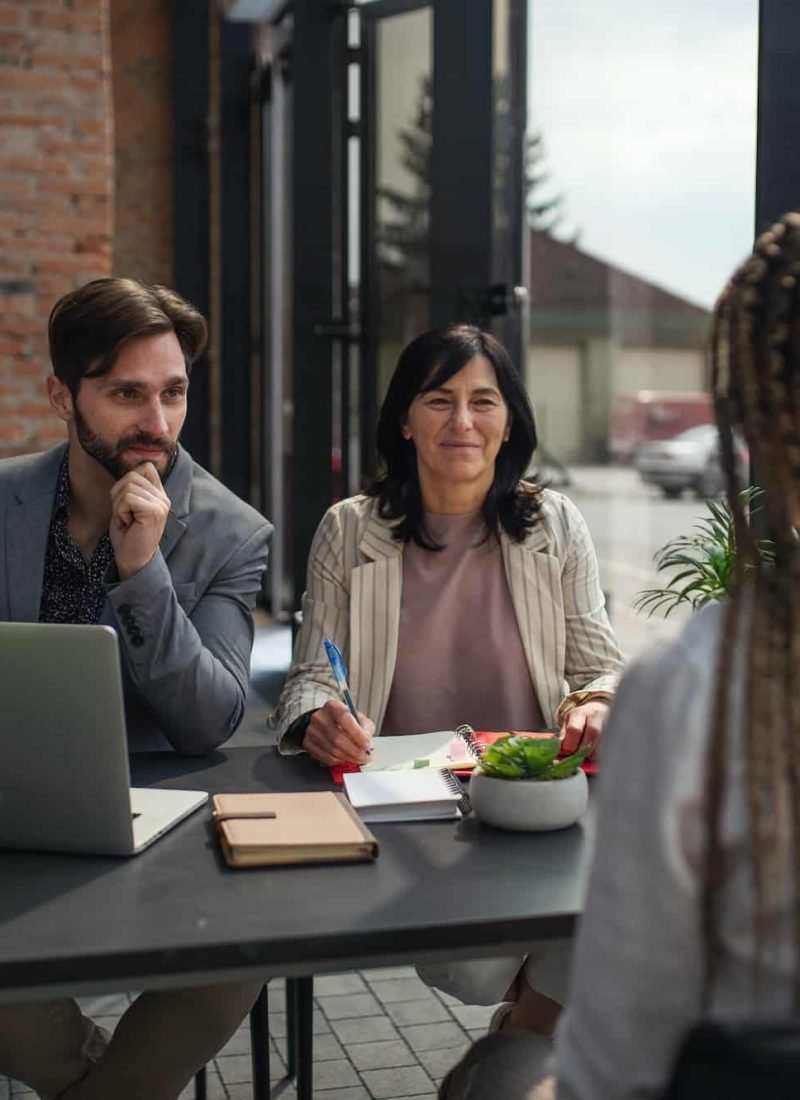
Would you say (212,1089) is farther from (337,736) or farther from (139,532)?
(139,532)

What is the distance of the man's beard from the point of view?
6.77 feet

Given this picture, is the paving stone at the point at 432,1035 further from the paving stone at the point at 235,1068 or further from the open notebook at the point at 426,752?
the open notebook at the point at 426,752

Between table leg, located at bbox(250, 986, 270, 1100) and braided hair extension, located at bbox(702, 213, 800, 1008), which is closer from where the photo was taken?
braided hair extension, located at bbox(702, 213, 800, 1008)

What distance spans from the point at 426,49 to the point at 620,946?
3820 millimetres

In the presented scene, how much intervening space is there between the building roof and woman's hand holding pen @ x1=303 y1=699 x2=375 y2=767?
92.5 inches

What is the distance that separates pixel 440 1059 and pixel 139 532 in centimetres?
134

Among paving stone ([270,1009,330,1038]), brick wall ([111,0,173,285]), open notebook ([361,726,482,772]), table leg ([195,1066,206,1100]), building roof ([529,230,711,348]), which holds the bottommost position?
paving stone ([270,1009,330,1038])

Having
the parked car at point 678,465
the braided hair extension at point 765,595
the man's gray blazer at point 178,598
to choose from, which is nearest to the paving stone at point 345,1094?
the man's gray blazer at point 178,598

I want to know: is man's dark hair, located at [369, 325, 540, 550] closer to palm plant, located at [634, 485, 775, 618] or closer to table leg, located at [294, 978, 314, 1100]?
palm plant, located at [634, 485, 775, 618]

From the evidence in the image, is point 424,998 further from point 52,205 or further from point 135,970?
point 52,205

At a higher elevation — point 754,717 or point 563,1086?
point 754,717

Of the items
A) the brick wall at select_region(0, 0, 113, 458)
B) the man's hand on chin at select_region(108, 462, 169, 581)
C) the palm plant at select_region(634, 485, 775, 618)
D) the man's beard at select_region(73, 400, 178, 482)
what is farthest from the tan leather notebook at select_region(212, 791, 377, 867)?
the brick wall at select_region(0, 0, 113, 458)

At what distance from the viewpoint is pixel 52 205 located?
4.55m

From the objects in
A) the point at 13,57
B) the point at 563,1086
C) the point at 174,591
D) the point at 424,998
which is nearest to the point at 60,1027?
the point at 174,591
